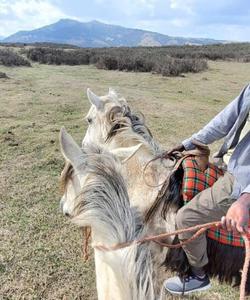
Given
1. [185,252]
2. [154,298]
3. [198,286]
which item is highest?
[154,298]

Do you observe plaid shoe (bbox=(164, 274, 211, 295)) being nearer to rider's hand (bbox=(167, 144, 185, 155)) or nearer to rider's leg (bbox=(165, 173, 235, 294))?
rider's leg (bbox=(165, 173, 235, 294))

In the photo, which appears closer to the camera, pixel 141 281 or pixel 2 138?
pixel 141 281

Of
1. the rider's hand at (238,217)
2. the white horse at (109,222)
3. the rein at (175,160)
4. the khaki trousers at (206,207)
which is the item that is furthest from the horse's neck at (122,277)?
the khaki trousers at (206,207)

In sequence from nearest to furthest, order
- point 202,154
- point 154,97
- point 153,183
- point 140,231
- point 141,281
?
1. point 141,281
2. point 140,231
3. point 202,154
4. point 153,183
5. point 154,97

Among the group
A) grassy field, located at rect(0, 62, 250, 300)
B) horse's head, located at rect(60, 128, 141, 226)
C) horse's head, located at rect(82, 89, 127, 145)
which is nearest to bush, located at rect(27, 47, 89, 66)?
grassy field, located at rect(0, 62, 250, 300)

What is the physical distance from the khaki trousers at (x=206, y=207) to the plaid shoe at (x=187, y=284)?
0.34 m

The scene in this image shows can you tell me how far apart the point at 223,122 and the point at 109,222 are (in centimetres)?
98

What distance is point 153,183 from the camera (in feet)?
6.71

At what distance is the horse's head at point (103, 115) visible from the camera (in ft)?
8.50

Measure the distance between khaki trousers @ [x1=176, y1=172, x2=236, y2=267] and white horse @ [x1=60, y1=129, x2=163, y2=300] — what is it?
50 cm

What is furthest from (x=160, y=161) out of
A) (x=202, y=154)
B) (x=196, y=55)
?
(x=196, y=55)

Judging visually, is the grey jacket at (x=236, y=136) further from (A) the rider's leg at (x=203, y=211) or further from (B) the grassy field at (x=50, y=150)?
(B) the grassy field at (x=50, y=150)

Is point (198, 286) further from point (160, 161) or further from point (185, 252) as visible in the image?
point (160, 161)

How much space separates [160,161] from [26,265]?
169 cm
